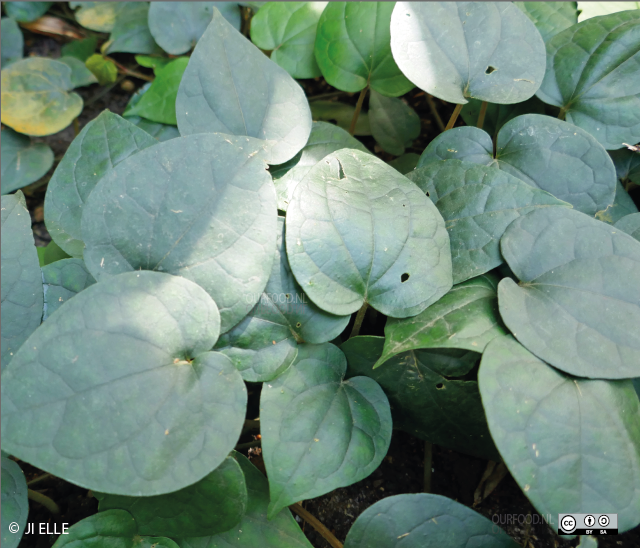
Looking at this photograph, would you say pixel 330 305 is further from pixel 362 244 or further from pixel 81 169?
pixel 81 169

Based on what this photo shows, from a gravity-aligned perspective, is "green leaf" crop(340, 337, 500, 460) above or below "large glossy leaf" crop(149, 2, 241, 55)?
below

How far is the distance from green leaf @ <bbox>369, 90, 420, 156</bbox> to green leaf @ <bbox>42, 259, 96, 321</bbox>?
3.04 feet

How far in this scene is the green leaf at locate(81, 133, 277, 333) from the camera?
2.89 feet

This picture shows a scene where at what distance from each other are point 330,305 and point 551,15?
1.11 m

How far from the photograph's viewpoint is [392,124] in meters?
1.48

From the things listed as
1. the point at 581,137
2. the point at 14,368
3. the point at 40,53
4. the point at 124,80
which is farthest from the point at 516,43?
the point at 40,53

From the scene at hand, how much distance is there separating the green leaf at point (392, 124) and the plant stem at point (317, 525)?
40.6 inches

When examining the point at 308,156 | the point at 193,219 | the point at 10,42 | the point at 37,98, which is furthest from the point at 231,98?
the point at 10,42

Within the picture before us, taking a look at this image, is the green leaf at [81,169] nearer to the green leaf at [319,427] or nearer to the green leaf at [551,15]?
the green leaf at [319,427]

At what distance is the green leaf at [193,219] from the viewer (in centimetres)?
88

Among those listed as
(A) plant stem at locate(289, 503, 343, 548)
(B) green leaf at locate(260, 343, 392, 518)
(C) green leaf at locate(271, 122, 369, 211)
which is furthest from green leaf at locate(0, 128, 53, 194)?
(A) plant stem at locate(289, 503, 343, 548)

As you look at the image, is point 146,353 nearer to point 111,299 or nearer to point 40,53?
point 111,299

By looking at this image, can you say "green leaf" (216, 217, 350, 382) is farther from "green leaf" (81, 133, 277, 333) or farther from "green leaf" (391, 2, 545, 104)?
"green leaf" (391, 2, 545, 104)

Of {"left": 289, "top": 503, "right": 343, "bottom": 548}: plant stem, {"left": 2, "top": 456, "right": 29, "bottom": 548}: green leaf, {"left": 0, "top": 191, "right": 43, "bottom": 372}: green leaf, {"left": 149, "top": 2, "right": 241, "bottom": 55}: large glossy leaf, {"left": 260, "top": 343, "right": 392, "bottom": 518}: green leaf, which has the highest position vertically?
{"left": 149, "top": 2, "right": 241, "bottom": 55}: large glossy leaf
